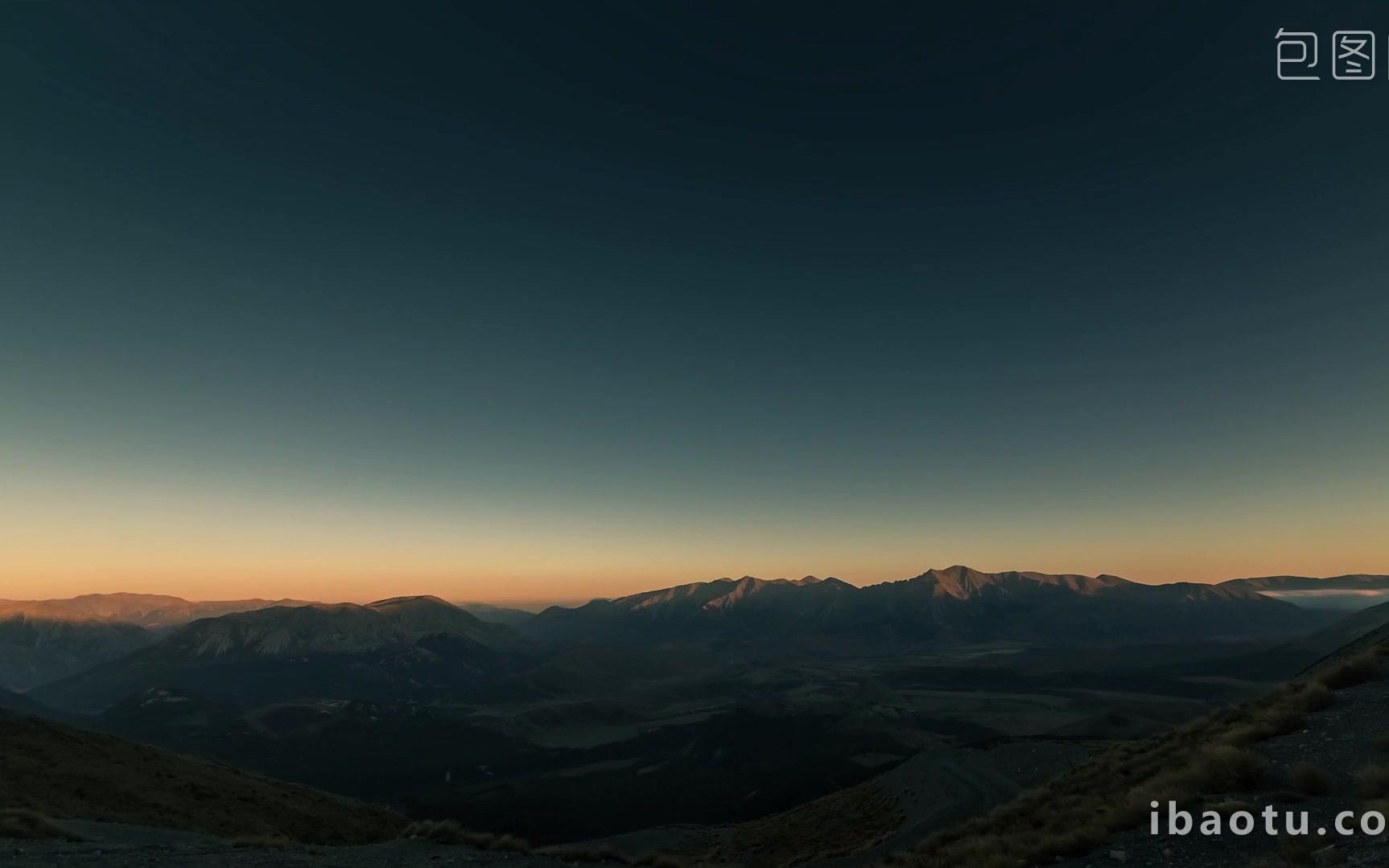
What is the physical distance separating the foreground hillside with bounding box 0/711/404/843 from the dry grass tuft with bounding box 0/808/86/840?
682cm

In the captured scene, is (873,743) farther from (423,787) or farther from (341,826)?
(341,826)

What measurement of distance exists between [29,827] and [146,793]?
62.3 ft

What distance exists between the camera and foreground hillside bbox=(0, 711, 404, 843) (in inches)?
1299

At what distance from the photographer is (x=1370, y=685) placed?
16.5 m

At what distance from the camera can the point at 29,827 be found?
22891 mm

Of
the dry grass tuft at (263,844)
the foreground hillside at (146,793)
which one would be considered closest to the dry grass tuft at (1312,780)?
the dry grass tuft at (263,844)

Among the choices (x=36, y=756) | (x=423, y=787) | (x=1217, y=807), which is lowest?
(x=423, y=787)

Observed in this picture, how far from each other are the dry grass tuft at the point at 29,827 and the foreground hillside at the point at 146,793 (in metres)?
6.82

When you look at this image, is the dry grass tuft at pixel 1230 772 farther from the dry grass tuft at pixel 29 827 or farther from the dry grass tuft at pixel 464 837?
the dry grass tuft at pixel 29 827

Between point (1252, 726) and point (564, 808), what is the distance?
146887 mm

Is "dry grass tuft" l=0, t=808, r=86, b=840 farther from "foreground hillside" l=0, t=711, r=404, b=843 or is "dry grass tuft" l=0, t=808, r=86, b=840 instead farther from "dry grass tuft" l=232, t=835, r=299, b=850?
"foreground hillside" l=0, t=711, r=404, b=843

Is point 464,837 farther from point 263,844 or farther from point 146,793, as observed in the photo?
point 146,793

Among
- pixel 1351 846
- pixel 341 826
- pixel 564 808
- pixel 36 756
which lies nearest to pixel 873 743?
pixel 564 808

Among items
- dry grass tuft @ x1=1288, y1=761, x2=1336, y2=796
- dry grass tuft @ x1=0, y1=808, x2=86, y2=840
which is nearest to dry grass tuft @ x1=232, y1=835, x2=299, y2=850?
dry grass tuft @ x1=0, y1=808, x2=86, y2=840
